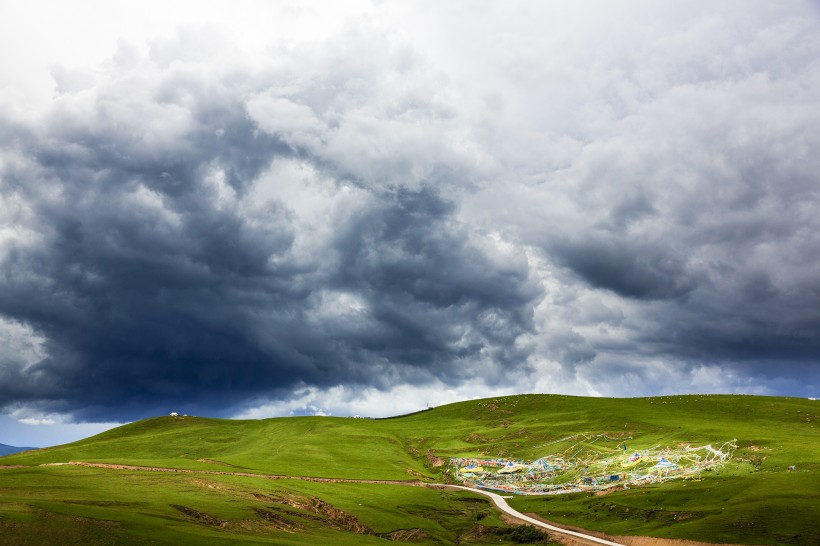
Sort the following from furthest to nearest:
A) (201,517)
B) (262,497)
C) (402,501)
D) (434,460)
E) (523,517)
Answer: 1. (434,460)
2. (402,501)
3. (523,517)
4. (262,497)
5. (201,517)

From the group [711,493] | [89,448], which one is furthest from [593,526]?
[89,448]

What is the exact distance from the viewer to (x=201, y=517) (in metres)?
67.4

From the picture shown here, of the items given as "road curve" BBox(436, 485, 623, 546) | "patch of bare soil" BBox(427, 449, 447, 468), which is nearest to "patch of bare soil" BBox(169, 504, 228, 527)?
"road curve" BBox(436, 485, 623, 546)

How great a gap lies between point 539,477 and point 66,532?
4280 inches

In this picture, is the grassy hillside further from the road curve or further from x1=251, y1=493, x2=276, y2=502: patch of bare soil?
the road curve

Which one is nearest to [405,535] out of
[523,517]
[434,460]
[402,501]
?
[523,517]

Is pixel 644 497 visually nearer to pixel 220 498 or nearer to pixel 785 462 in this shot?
pixel 785 462

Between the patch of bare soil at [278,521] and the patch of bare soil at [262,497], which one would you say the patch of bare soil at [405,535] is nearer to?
the patch of bare soil at [278,521]

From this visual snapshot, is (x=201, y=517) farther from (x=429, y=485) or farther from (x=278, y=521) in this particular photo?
(x=429, y=485)

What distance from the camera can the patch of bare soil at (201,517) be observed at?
66438 mm

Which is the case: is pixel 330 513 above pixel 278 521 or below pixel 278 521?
below

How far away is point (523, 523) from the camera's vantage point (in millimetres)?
96000

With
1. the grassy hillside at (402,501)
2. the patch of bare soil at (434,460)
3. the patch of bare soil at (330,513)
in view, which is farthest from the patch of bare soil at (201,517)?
the patch of bare soil at (434,460)

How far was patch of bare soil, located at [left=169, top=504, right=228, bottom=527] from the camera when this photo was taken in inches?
2616
